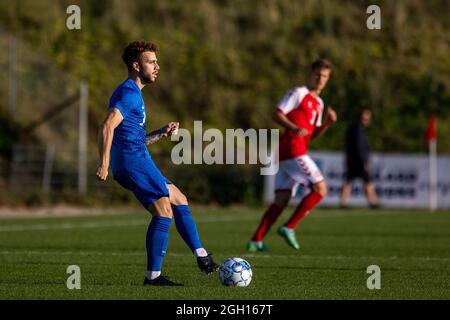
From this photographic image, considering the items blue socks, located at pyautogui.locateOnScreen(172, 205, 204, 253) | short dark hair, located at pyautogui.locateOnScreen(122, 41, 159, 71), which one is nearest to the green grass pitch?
blue socks, located at pyautogui.locateOnScreen(172, 205, 204, 253)

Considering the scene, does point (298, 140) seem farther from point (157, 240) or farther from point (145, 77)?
point (157, 240)

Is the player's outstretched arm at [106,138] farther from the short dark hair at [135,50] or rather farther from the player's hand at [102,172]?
the short dark hair at [135,50]

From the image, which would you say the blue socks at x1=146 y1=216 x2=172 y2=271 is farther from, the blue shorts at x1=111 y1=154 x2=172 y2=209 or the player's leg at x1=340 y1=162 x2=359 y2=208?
the player's leg at x1=340 y1=162 x2=359 y2=208

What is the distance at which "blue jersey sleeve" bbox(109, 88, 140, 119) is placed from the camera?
9578mm

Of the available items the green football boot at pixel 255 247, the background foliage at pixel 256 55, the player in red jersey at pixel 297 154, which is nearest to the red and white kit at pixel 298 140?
the player in red jersey at pixel 297 154

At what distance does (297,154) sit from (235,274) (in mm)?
5071

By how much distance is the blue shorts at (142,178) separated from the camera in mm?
9727

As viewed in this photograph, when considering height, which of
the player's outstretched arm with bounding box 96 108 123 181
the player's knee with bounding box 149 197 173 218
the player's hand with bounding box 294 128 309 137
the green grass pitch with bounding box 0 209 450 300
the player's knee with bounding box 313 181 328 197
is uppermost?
the player's hand with bounding box 294 128 309 137

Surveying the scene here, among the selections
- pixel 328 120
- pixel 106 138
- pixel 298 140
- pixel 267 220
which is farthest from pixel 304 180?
pixel 106 138

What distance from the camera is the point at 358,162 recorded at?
27.1 meters

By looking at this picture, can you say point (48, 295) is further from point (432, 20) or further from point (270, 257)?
point (432, 20)

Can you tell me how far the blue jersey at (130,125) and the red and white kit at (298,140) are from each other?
4.77 meters

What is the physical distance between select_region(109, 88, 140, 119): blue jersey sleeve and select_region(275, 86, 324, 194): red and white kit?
16.1 ft

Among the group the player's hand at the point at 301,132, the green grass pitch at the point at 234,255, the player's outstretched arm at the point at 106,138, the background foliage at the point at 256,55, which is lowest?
the green grass pitch at the point at 234,255
